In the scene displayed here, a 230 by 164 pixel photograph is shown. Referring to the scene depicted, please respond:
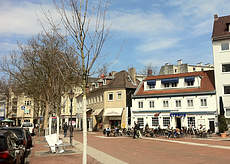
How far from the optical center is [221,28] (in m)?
35.7

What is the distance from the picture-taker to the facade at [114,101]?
42.3 m

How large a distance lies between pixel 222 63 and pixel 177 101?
7878mm

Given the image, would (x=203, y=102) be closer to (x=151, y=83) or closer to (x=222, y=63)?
(x=222, y=63)

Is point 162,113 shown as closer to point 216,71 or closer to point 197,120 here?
point 197,120

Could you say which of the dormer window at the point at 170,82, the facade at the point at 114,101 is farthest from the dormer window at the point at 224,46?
the facade at the point at 114,101

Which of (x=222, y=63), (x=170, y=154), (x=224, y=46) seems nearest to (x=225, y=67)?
(x=222, y=63)

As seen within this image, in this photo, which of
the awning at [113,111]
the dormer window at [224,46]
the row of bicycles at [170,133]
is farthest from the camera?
the awning at [113,111]

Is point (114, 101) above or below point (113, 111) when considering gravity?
above

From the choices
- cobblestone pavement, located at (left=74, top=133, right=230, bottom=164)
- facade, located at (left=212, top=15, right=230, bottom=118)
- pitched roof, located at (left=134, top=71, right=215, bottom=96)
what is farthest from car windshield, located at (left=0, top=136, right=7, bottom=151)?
pitched roof, located at (left=134, top=71, right=215, bottom=96)

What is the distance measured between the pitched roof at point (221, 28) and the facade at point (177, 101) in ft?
17.6

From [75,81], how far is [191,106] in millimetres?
17458

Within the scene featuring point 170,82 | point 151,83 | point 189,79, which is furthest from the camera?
point 151,83

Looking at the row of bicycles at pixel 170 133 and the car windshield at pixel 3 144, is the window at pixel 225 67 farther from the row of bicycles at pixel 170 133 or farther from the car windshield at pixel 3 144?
the car windshield at pixel 3 144

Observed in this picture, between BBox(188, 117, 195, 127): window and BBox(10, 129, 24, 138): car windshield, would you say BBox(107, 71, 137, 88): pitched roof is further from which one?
BBox(10, 129, 24, 138): car windshield
